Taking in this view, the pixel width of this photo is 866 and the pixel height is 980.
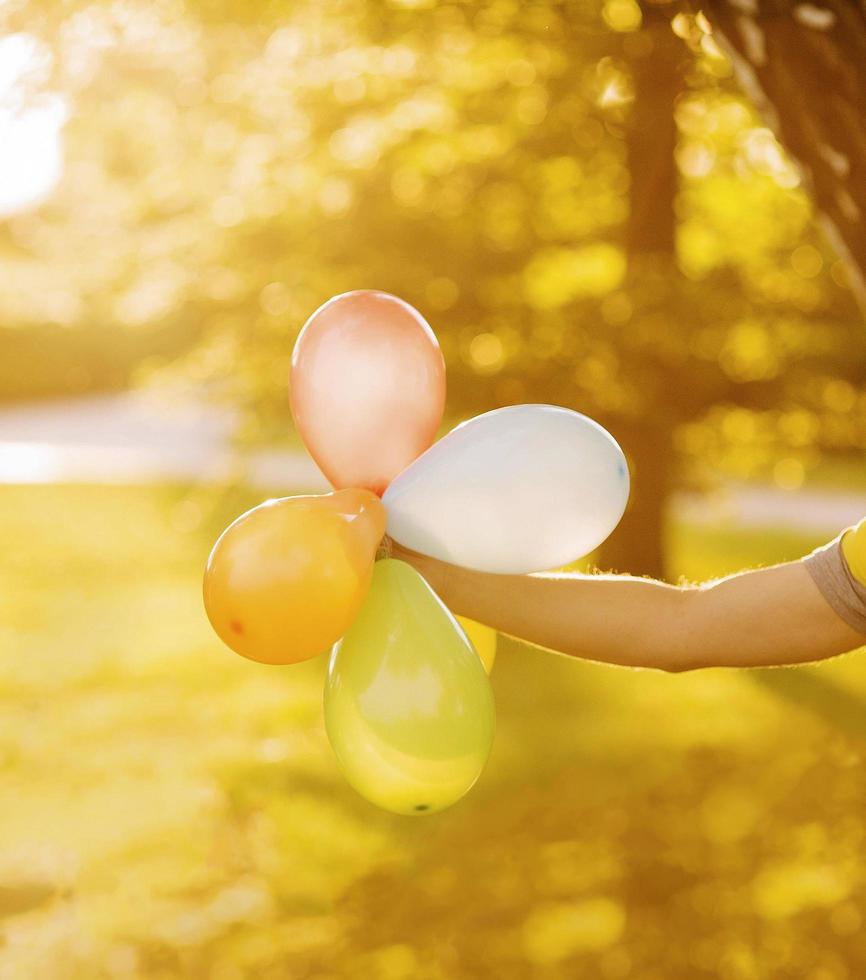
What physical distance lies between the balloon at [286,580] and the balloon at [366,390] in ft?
0.62

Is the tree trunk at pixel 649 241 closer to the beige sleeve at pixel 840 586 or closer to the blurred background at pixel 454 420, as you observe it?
the blurred background at pixel 454 420

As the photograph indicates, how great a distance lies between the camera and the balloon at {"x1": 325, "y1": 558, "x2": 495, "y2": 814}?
1535 millimetres

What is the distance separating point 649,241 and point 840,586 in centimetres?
451

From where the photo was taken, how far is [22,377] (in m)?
21.2

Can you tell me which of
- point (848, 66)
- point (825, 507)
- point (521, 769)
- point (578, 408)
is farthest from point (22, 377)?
point (848, 66)

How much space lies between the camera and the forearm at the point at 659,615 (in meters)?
1.66

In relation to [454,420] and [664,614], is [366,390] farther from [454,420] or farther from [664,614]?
[454,420]

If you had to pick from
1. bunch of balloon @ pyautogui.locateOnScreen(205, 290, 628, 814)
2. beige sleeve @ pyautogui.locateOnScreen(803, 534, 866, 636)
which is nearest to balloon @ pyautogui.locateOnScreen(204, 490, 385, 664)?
bunch of balloon @ pyautogui.locateOnScreen(205, 290, 628, 814)

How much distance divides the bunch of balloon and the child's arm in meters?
0.10

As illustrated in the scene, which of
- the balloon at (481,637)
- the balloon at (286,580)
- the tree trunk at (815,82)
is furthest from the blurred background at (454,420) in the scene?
the balloon at (286,580)

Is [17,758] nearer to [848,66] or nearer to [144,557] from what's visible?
[848,66]

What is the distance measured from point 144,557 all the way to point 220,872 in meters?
5.68

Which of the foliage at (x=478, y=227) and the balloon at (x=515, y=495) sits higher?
the balloon at (x=515, y=495)

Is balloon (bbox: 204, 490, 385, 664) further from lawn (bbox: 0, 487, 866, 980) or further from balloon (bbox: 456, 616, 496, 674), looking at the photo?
lawn (bbox: 0, 487, 866, 980)
